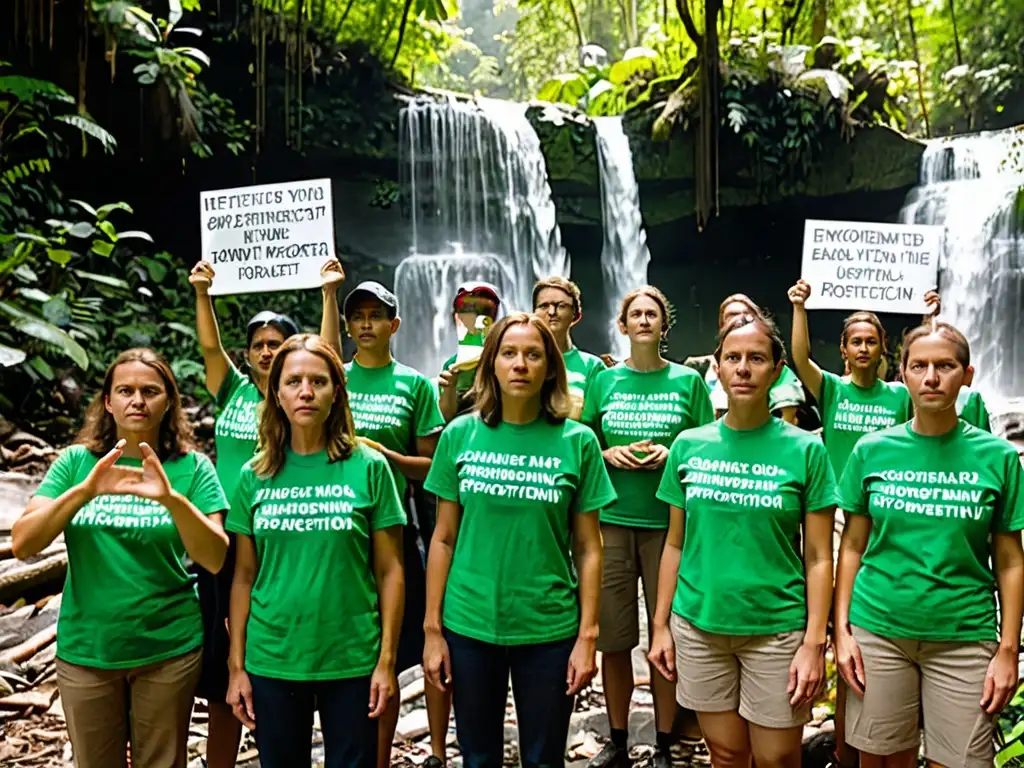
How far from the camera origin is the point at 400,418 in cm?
319

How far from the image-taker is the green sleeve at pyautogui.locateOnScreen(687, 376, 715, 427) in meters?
3.38

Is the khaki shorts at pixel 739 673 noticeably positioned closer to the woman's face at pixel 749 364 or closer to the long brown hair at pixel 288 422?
the woman's face at pixel 749 364

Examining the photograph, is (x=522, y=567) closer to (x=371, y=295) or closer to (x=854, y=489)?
(x=854, y=489)

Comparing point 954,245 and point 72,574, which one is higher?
point 954,245

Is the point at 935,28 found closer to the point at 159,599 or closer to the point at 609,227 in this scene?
the point at 609,227

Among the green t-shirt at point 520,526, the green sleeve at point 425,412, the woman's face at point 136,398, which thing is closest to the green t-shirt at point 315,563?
the green t-shirt at point 520,526

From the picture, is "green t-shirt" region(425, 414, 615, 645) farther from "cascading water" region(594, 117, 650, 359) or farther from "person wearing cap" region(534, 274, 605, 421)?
"cascading water" region(594, 117, 650, 359)

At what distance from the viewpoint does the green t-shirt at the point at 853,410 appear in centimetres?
380

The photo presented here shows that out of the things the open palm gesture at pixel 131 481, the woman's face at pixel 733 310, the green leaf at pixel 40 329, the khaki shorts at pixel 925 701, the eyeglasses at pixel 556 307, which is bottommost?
the khaki shorts at pixel 925 701

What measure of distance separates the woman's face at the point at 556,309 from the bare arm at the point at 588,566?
133cm

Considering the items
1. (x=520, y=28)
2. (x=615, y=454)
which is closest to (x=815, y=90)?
(x=520, y=28)

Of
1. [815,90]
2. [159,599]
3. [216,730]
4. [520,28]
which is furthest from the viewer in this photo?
[520,28]

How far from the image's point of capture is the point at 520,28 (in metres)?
18.4

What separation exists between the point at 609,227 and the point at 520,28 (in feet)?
24.1
